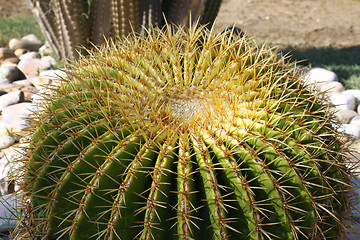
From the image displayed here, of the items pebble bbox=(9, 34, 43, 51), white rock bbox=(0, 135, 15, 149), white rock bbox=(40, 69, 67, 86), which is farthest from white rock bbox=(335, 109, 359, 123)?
pebble bbox=(9, 34, 43, 51)

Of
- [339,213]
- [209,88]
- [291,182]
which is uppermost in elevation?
[209,88]

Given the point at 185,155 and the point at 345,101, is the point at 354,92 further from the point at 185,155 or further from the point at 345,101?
the point at 185,155

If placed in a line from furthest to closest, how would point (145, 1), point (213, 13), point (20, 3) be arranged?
point (20, 3) < point (213, 13) < point (145, 1)

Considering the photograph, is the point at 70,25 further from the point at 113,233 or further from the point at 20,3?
the point at 20,3

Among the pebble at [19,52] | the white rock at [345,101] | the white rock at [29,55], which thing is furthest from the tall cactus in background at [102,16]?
the white rock at [345,101]

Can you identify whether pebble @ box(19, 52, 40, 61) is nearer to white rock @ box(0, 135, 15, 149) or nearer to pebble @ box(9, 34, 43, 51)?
pebble @ box(9, 34, 43, 51)

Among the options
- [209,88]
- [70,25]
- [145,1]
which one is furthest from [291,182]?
[70,25]
